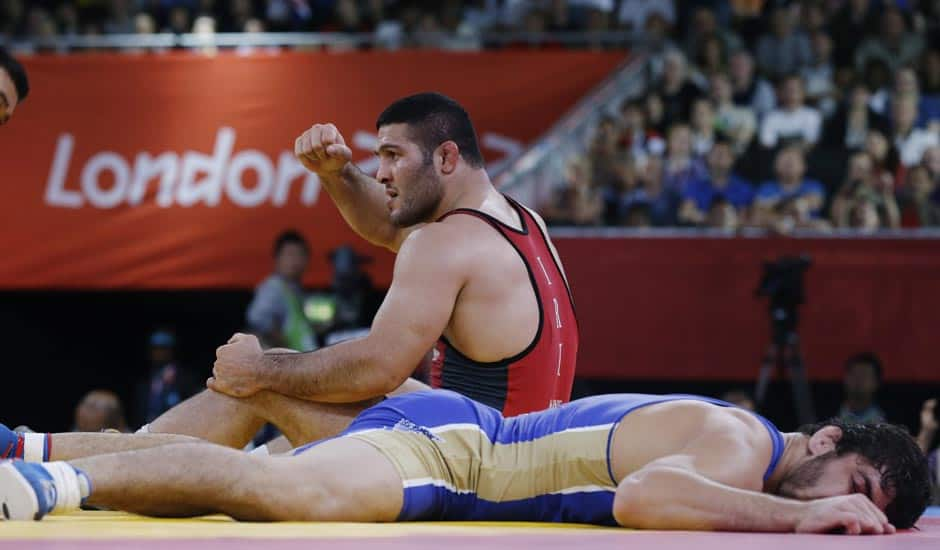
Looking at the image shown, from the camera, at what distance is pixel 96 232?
934 centimetres

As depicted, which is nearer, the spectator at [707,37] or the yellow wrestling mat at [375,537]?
the yellow wrestling mat at [375,537]

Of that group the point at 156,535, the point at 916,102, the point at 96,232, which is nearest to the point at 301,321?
the point at 96,232

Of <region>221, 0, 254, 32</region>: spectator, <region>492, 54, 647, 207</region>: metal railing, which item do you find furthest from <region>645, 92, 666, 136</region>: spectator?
<region>221, 0, 254, 32</region>: spectator

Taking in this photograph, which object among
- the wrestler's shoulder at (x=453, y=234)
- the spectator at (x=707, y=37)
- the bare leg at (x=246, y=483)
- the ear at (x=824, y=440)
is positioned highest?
the spectator at (x=707, y=37)

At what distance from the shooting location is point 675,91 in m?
9.24

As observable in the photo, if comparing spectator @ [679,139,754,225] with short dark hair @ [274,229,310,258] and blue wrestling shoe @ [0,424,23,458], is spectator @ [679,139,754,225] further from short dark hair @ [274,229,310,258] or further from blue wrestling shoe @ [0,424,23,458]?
blue wrestling shoe @ [0,424,23,458]

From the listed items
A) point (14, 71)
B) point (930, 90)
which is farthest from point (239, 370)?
point (930, 90)

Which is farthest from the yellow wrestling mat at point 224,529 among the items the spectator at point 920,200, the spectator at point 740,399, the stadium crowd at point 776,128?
the spectator at point 920,200

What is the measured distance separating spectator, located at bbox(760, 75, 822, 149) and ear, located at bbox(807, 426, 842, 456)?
5822 mm

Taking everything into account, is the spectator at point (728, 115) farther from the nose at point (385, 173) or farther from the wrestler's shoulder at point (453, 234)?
the wrestler's shoulder at point (453, 234)

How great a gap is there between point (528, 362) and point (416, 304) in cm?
39

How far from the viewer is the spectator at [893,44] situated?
31.8ft

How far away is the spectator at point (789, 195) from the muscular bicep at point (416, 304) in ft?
14.1

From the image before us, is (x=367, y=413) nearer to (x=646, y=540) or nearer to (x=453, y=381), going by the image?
(x=453, y=381)
